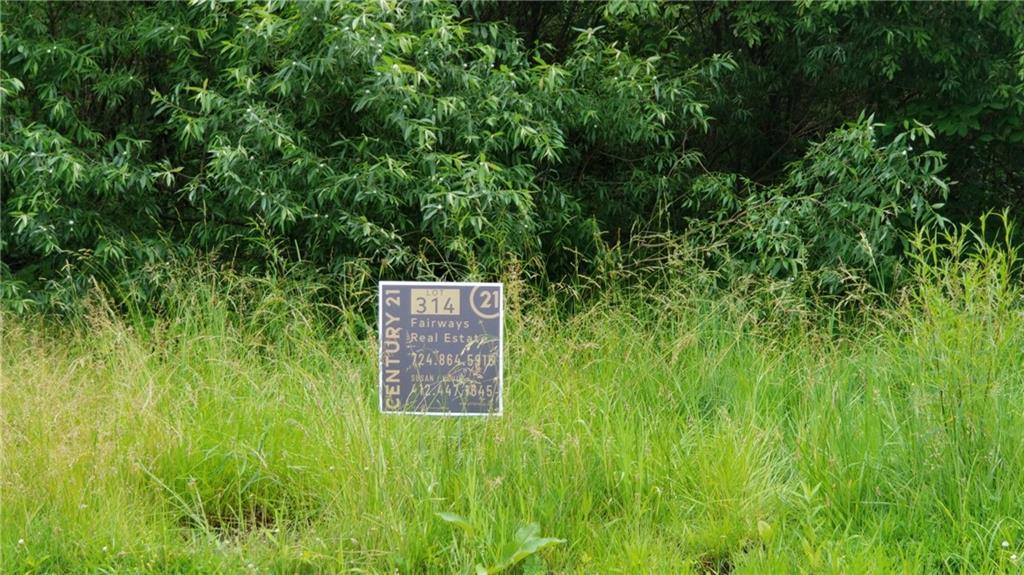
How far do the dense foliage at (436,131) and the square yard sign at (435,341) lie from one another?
1424 mm

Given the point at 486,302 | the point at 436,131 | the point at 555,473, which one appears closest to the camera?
the point at 555,473

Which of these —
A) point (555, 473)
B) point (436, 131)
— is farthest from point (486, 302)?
point (436, 131)

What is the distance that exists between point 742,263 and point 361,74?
2816 mm

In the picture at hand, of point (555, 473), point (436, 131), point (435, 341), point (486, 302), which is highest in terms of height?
point (436, 131)

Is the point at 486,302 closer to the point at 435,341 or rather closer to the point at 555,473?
the point at 435,341

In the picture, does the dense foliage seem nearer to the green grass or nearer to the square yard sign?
the square yard sign

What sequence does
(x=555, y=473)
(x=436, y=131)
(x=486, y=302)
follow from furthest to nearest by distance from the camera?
(x=436, y=131), (x=486, y=302), (x=555, y=473)

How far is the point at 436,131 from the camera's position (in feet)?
21.0

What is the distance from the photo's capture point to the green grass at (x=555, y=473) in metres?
3.46

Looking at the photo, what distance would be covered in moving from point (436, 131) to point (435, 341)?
8.68 feet

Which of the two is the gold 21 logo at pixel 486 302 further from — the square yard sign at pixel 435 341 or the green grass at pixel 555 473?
the green grass at pixel 555 473

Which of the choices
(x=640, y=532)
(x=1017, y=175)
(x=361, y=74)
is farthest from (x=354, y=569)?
(x=1017, y=175)

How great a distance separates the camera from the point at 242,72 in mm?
6203

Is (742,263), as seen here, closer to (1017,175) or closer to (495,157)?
(495,157)
